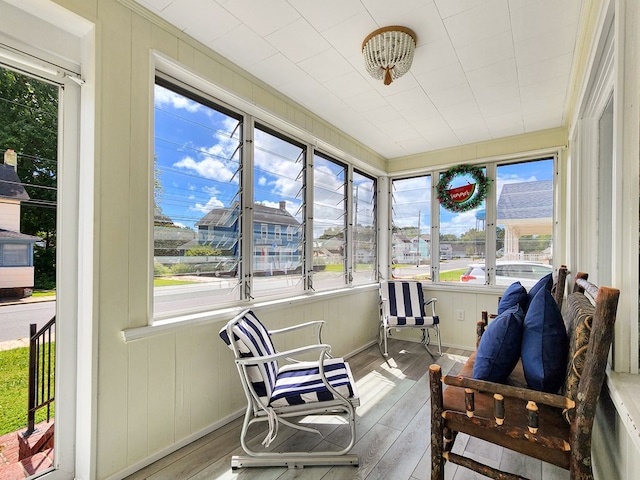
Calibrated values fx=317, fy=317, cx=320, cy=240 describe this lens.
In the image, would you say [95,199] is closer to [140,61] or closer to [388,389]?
[140,61]

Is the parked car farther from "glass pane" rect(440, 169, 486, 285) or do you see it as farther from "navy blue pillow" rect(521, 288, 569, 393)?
"navy blue pillow" rect(521, 288, 569, 393)

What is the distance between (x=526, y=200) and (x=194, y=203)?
143 inches

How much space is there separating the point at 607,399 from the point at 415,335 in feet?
10.4

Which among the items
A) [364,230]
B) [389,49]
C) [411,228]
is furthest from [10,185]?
[411,228]

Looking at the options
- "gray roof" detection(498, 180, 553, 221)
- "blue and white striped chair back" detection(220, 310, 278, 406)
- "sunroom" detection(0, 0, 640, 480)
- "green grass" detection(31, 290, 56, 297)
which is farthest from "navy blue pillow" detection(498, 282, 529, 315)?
"green grass" detection(31, 290, 56, 297)

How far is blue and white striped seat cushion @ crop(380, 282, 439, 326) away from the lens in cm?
391

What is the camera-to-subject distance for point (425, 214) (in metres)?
4.39

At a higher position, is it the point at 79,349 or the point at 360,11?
the point at 360,11

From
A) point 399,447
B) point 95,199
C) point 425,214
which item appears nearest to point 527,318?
point 399,447

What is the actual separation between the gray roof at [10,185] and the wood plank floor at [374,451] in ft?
5.10

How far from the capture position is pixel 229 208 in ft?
7.89

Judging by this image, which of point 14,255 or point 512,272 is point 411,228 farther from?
point 14,255

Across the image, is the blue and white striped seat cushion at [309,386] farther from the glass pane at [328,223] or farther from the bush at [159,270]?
the glass pane at [328,223]

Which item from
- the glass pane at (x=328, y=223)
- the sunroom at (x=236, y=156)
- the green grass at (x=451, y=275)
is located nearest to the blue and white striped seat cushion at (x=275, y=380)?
the sunroom at (x=236, y=156)
